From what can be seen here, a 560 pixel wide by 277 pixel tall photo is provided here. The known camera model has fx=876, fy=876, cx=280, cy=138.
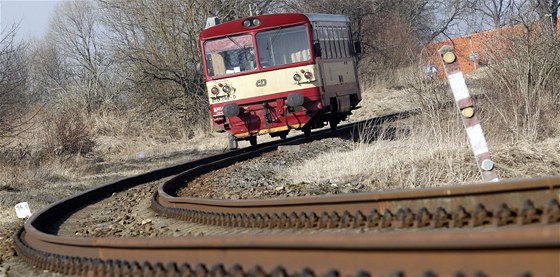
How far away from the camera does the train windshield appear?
2011 cm

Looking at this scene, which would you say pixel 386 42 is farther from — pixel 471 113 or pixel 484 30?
pixel 471 113

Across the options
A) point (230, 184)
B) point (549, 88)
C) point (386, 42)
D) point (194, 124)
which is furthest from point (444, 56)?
point (386, 42)

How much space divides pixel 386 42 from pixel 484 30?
2987 cm

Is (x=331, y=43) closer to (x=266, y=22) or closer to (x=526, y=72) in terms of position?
(x=266, y=22)

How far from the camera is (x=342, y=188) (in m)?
10.8

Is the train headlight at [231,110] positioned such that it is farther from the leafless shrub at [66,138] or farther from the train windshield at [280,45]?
the leafless shrub at [66,138]

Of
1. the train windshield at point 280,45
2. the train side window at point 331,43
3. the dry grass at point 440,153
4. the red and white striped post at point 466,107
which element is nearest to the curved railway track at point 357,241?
the red and white striped post at point 466,107

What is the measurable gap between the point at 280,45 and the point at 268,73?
2.42ft

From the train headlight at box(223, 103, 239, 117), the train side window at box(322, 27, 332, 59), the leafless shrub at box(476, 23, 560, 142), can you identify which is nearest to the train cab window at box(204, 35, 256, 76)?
the train headlight at box(223, 103, 239, 117)

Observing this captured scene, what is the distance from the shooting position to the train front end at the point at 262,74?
65.5 feet

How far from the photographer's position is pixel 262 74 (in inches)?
800

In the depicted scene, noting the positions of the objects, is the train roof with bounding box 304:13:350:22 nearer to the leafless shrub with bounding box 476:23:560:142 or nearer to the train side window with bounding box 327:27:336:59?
the train side window with bounding box 327:27:336:59

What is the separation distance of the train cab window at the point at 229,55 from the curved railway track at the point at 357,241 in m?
10.5

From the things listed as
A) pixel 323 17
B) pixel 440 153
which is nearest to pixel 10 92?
pixel 323 17
